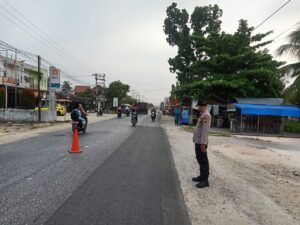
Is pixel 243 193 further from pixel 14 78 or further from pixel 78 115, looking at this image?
pixel 14 78

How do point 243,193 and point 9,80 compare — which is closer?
point 243,193

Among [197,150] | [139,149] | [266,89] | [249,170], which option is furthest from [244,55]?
[197,150]

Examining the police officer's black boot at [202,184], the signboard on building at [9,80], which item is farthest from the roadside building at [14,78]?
the police officer's black boot at [202,184]

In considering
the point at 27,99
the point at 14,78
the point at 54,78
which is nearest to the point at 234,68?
the point at 54,78

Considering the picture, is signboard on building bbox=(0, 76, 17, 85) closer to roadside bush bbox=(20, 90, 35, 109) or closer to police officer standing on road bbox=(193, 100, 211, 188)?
roadside bush bbox=(20, 90, 35, 109)

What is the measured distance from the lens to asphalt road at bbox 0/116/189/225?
504 cm

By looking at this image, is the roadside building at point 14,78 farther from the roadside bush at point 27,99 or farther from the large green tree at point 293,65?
the large green tree at point 293,65

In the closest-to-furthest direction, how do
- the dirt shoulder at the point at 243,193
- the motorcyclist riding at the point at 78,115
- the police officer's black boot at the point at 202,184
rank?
1. the dirt shoulder at the point at 243,193
2. the police officer's black boot at the point at 202,184
3. the motorcyclist riding at the point at 78,115

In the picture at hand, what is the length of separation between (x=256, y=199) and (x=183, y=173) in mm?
2532

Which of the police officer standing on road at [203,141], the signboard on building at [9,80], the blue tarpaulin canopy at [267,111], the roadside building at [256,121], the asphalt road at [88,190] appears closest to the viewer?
the asphalt road at [88,190]

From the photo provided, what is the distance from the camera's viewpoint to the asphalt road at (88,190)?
5035mm

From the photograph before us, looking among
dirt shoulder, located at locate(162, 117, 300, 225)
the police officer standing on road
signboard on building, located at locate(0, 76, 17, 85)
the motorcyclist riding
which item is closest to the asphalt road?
dirt shoulder, located at locate(162, 117, 300, 225)

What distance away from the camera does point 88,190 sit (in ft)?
21.5

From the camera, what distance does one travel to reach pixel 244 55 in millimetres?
31031
